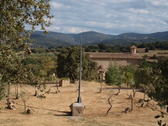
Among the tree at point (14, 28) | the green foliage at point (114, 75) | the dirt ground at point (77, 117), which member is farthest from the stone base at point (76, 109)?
the green foliage at point (114, 75)

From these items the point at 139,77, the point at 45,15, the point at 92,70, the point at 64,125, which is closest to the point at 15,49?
the point at 45,15

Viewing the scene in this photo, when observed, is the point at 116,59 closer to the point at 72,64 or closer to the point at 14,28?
the point at 72,64

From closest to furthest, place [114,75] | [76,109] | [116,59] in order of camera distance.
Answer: [76,109], [114,75], [116,59]

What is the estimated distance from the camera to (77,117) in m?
17.2

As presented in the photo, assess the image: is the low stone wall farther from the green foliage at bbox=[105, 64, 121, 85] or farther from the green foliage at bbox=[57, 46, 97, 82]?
the green foliage at bbox=[105, 64, 121, 85]

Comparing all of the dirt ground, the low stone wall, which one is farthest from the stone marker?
the low stone wall

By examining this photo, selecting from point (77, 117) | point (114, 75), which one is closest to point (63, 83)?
point (114, 75)

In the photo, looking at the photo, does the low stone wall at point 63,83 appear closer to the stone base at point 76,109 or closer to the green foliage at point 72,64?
the green foliage at point 72,64

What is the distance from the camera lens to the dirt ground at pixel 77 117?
15.1 m

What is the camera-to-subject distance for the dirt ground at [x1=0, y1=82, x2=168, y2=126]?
15.1m

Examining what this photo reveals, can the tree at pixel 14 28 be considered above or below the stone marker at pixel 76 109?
above

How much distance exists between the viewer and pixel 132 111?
65.5ft

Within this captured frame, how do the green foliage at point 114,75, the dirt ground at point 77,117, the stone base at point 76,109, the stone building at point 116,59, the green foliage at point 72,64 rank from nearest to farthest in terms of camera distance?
the dirt ground at point 77,117 → the stone base at point 76,109 → the green foliage at point 114,75 → the green foliage at point 72,64 → the stone building at point 116,59

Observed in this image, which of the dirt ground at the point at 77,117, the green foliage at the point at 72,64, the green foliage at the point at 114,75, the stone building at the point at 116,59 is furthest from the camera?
the stone building at the point at 116,59
